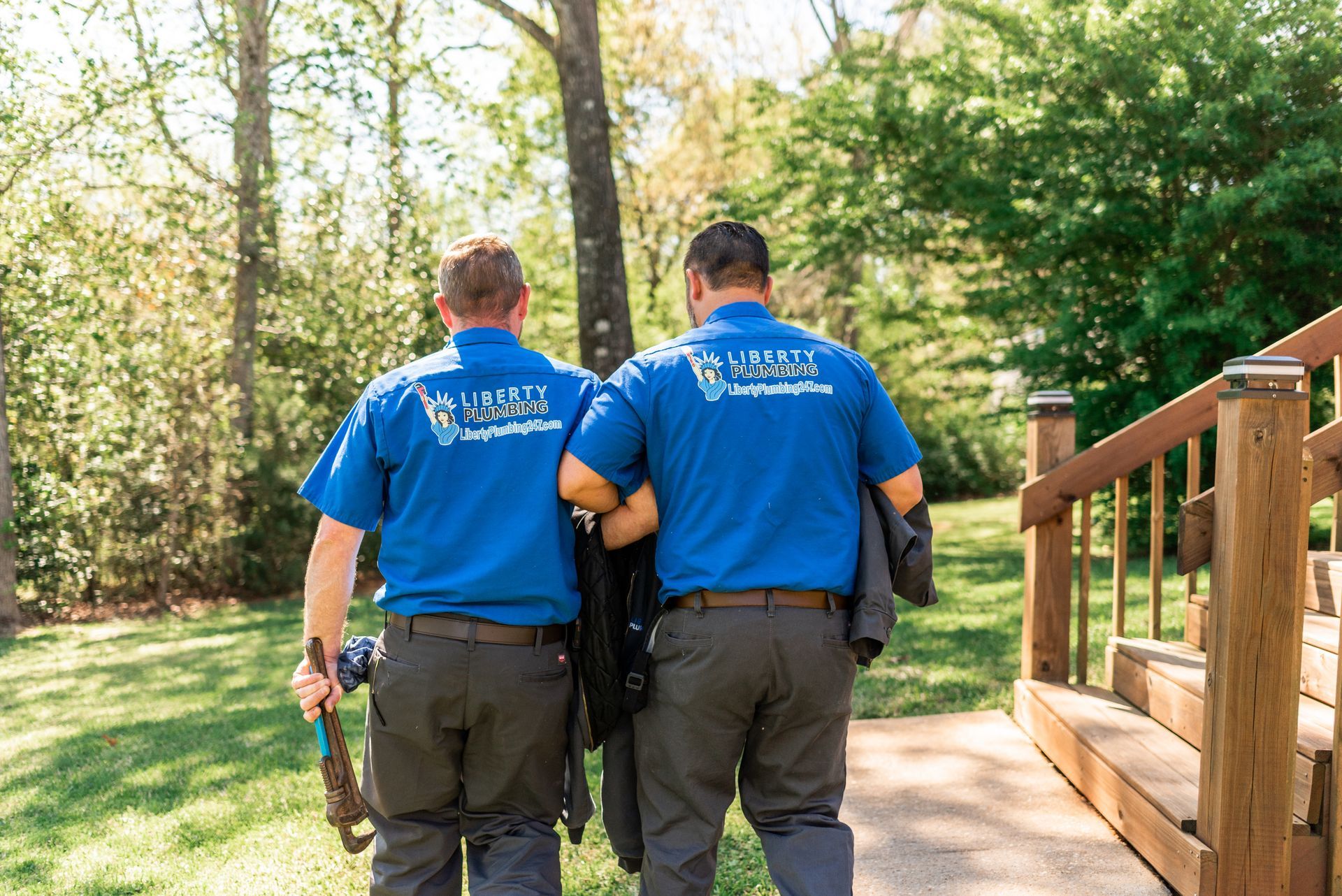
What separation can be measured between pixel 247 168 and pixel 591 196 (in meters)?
6.87

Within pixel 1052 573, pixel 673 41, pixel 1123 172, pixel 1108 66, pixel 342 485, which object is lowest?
pixel 1052 573

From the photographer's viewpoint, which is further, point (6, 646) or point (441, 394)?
point (6, 646)

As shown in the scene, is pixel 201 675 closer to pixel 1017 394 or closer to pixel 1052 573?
pixel 1052 573

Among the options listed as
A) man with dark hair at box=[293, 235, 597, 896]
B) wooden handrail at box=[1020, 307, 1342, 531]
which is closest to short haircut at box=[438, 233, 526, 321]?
man with dark hair at box=[293, 235, 597, 896]

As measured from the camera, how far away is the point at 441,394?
9.05 feet

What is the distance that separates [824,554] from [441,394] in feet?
3.53

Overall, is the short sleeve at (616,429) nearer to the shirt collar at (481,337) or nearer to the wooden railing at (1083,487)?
the shirt collar at (481,337)

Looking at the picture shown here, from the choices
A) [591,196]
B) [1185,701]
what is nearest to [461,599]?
[1185,701]

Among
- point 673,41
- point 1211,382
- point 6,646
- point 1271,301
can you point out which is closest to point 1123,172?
point 1271,301

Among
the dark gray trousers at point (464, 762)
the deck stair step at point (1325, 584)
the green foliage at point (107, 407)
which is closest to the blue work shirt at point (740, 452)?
the dark gray trousers at point (464, 762)

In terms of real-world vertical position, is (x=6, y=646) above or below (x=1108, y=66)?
below

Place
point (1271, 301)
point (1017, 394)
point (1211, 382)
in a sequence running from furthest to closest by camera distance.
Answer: point (1017, 394)
point (1271, 301)
point (1211, 382)

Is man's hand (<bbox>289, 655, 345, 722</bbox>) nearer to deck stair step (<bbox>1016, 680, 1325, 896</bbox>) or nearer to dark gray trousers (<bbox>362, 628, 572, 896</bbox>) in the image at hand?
dark gray trousers (<bbox>362, 628, 572, 896</bbox>)

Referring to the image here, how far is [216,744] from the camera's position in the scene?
212 inches
